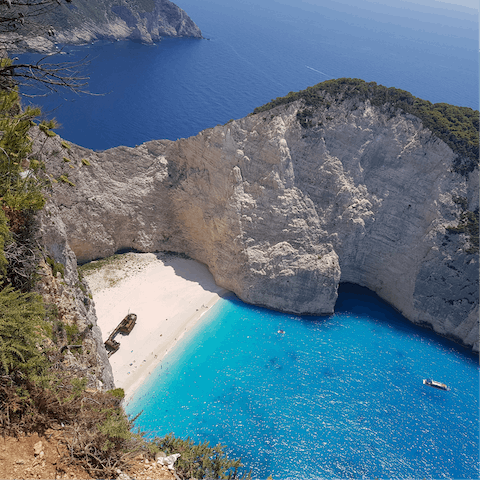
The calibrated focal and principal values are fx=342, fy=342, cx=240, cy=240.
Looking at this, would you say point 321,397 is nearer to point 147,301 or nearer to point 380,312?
point 380,312

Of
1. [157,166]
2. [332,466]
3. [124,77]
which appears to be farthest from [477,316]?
[124,77]

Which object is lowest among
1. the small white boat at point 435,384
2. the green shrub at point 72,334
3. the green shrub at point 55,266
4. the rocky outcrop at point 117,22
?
the small white boat at point 435,384

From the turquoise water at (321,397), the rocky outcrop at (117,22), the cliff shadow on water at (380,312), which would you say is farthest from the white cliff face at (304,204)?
the rocky outcrop at (117,22)

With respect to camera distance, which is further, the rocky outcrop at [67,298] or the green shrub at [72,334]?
the green shrub at [72,334]

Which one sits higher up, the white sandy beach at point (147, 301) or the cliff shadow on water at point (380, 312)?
the cliff shadow on water at point (380, 312)

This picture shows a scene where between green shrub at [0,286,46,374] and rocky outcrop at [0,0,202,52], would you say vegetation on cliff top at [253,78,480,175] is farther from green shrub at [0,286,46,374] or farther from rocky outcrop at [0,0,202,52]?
rocky outcrop at [0,0,202,52]

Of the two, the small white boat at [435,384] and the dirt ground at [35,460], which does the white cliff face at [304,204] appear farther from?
the dirt ground at [35,460]

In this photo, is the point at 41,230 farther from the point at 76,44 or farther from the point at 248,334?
the point at 76,44

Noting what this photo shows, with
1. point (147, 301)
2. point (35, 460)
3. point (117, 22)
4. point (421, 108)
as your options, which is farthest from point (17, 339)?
point (117, 22)
